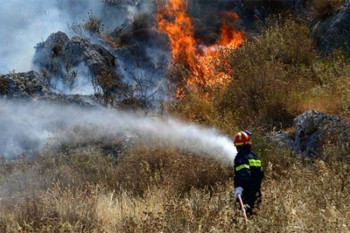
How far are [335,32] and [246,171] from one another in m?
8.26

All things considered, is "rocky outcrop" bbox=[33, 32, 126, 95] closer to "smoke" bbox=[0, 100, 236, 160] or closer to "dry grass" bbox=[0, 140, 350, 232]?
"smoke" bbox=[0, 100, 236, 160]

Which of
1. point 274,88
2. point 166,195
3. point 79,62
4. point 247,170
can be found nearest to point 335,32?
point 274,88

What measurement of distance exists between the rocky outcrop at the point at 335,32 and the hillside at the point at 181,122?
37mm

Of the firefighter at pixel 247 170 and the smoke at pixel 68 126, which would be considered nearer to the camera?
the firefighter at pixel 247 170

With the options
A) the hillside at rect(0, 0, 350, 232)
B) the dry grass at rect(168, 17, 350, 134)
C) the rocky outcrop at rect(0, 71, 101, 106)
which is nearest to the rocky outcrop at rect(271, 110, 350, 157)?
the hillside at rect(0, 0, 350, 232)

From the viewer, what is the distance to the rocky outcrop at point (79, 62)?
13.9 meters

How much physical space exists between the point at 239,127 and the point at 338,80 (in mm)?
2361

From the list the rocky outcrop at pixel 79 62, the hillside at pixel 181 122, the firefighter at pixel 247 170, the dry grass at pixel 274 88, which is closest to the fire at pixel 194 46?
the hillside at pixel 181 122

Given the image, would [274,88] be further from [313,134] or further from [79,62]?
[79,62]

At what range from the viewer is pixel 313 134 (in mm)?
7859

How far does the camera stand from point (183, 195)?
7273 millimetres

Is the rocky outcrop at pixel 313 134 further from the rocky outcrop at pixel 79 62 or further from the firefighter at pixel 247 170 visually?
the rocky outcrop at pixel 79 62

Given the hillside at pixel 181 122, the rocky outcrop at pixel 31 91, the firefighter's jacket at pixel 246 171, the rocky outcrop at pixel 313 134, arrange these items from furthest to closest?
the rocky outcrop at pixel 31 91, the rocky outcrop at pixel 313 134, the hillside at pixel 181 122, the firefighter's jacket at pixel 246 171

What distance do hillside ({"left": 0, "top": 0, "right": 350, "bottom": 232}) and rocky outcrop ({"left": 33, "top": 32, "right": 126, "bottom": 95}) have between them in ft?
0.16
